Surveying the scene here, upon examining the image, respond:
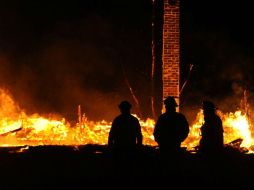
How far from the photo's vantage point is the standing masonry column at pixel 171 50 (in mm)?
11133

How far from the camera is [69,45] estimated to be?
12.3 m

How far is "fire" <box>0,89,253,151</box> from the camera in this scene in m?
11.0

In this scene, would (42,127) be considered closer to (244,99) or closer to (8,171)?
(8,171)

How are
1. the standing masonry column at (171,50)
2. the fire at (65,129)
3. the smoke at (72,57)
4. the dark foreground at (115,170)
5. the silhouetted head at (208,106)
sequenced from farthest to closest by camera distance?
the smoke at (72,57) → the standing masonry column at (171,50) → the fire at (65,129) → the silhouetted head at (208,106) → the dark foreground at (115,170)

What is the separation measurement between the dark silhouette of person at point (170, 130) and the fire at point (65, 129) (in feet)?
9.80

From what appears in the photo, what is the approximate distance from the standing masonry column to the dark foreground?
121 inches

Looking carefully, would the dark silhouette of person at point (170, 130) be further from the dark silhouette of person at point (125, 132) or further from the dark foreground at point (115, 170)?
the dark silhouette of person at point (125, 132)

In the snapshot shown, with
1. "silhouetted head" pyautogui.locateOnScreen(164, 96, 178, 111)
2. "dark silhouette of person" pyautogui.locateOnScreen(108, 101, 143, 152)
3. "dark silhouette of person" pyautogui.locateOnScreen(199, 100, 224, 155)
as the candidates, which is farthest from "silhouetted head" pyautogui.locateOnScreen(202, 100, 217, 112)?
"dark silhouette of person" pyautogui.locateOnScreen(108, 101, 143, 152)

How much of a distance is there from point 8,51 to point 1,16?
38.6 inches

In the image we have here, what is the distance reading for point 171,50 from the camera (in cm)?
1120

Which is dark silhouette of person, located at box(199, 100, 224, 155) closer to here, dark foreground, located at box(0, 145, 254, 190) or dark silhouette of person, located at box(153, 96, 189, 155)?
dark foreground, located at box(0, 145, 254, 190)

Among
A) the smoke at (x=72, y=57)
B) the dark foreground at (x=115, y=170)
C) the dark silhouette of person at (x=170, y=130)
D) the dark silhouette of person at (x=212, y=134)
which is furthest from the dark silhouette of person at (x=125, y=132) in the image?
the smoke at (x=72, y=57)

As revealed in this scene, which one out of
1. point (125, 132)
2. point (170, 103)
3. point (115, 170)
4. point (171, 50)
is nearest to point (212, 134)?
point (170, 103)

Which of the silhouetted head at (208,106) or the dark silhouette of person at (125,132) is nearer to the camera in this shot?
the dark silhouette of person at (125,132)
